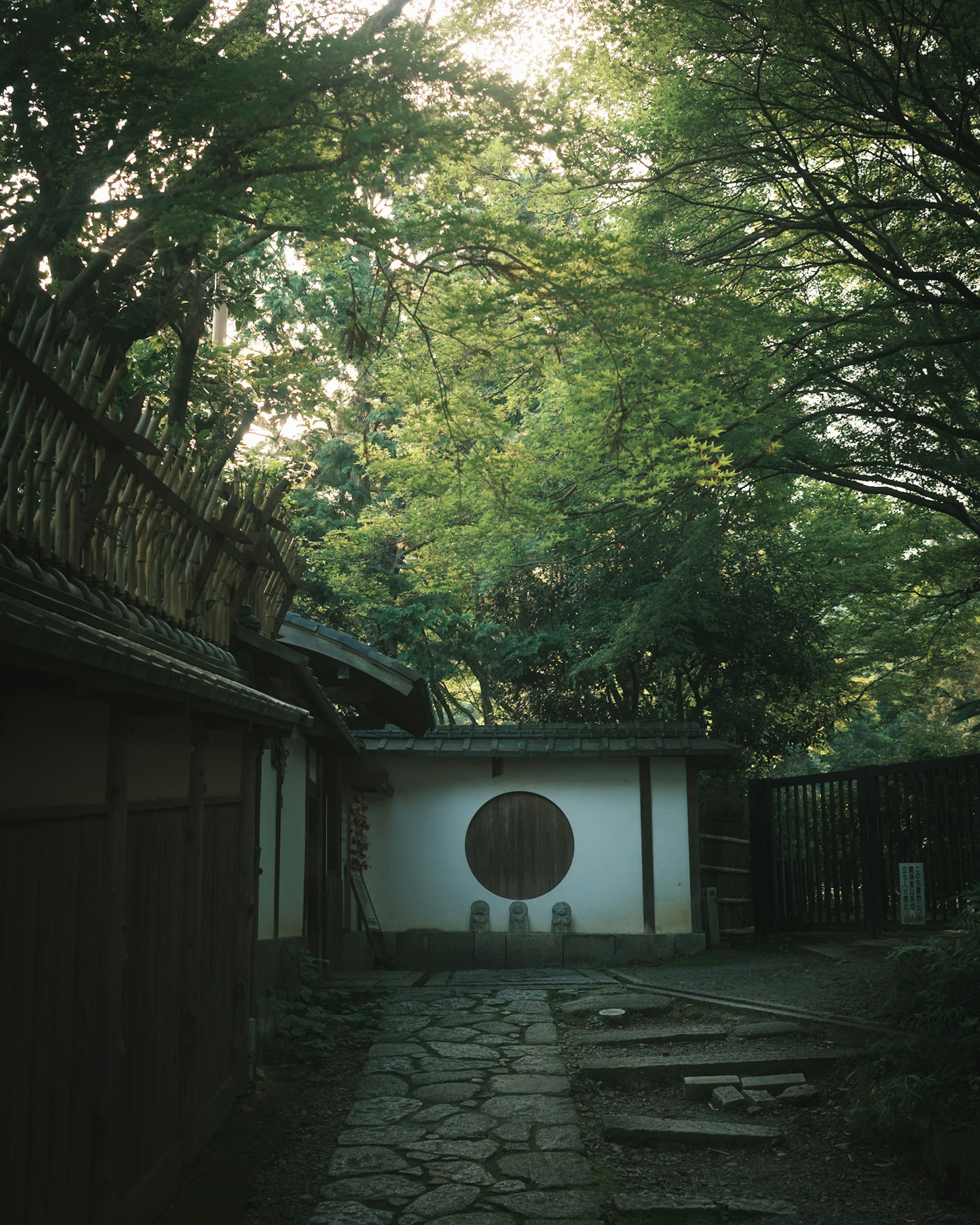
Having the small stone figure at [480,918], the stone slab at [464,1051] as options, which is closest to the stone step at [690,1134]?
the stone slab at [464,1051]

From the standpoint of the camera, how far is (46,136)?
23.9ft

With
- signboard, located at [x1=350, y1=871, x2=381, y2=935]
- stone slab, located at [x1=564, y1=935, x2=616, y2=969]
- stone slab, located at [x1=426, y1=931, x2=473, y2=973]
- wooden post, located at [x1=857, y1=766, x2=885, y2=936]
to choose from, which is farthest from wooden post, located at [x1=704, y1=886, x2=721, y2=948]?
signboard, located at [x1=350, y1=871, x2=381, y2=935]

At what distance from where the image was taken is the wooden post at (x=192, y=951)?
5.13m

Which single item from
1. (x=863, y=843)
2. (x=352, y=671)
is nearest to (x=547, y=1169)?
(x=352, y=671)

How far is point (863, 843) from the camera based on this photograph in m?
12.1

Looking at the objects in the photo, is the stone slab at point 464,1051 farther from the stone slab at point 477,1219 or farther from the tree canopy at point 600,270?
the tree canopy at point 600,270

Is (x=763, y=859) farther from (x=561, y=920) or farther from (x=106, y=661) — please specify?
(x=106, y=661)

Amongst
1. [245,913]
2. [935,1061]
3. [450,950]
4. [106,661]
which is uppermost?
[106,661]

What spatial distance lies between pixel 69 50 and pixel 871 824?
37.7 feet

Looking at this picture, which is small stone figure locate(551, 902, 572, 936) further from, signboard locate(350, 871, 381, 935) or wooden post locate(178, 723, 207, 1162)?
wooden post locate(178, 723, 207, 1162)

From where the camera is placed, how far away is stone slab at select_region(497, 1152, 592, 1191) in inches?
200

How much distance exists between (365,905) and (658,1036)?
264 inches

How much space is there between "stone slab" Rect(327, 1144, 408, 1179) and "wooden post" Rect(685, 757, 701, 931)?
883 centimetres

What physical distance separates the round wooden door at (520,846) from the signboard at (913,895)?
15.2 feet
